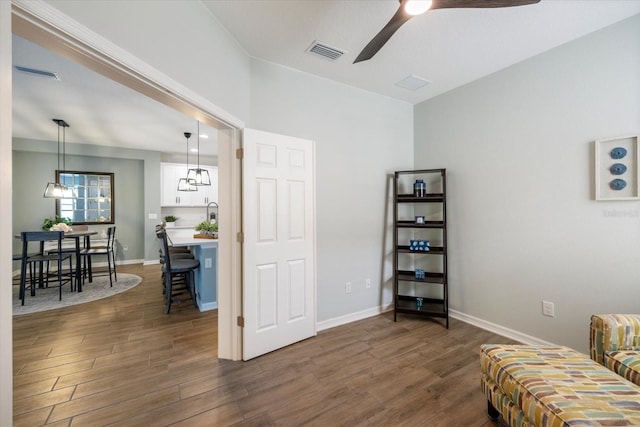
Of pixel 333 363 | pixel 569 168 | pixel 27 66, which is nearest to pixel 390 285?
pixel 333 363

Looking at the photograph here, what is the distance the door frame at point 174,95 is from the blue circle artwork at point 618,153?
313 centimetres

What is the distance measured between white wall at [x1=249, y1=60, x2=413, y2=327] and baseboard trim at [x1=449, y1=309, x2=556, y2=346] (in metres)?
0.86

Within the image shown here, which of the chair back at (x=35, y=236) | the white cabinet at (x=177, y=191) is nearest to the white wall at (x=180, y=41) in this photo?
the chair back at (x=35, y=236)

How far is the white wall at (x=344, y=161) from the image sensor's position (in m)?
2.74

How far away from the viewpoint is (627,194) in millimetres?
2055

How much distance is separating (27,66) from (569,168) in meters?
5.40

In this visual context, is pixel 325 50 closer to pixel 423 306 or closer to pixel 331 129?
pixel 331 129

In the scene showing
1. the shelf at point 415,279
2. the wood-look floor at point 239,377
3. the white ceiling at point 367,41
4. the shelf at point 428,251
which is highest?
the white ceiling at point 367,41

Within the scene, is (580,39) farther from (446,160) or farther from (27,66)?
(27,66)

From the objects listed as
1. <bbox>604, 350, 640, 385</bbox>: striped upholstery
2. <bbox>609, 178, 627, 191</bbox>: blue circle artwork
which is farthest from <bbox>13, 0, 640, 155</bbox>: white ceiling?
<bbox>604, 350, 640, 385</bbox>: striped upholstery

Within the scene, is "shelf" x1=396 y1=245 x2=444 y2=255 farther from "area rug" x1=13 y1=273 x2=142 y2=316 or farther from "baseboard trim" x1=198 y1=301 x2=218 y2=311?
"area rug" x1=13 y1=273 x2=142 y2=316

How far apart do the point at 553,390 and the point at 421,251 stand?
1944 mm

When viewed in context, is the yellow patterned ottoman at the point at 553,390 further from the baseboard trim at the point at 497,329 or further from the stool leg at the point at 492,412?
the baseboard trim at the point at 497,329

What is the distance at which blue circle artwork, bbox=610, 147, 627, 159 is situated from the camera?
6.77 ft
